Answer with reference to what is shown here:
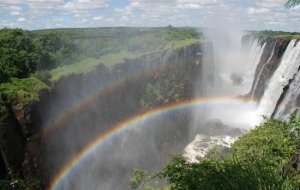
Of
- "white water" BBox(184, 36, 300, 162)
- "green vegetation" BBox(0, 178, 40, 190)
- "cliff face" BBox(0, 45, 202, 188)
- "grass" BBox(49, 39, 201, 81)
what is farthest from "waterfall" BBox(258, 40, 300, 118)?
"green vegetation" BBox(0, 178, 40, 190)

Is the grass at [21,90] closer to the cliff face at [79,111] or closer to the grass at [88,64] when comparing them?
the cliff face at [79,111]

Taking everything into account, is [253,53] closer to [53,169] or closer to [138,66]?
[138,66]

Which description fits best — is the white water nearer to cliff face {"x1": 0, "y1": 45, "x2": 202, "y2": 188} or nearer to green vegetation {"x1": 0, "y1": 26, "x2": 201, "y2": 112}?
cliff face {"x1": 0, "y1": 45, "x2": 202, "y2": 188}

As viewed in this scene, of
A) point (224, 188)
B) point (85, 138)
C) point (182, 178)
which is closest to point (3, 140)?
point (85, 138)

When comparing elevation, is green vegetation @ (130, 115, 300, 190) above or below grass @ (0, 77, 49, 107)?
above

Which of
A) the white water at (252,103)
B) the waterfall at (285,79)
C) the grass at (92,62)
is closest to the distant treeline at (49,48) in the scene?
the grass at (92,62)
